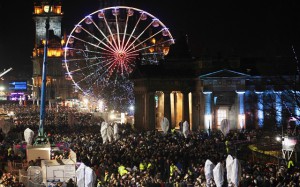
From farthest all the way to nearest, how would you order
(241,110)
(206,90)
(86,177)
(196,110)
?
(196,110)
(206,90)
(241,110)
(86,177)

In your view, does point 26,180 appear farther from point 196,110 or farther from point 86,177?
point 196,110

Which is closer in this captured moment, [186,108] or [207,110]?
[207,110]

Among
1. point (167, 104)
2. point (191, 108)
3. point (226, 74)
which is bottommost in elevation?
point (191, 108)

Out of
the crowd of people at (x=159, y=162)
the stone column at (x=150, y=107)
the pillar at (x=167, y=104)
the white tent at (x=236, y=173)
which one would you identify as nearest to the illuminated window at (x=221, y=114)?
the pillar at (x=167, y=104)

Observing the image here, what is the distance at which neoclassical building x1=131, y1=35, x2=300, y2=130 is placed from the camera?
65625mm

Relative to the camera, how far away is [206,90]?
6638cm

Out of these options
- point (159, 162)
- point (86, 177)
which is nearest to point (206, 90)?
point (159, 162)

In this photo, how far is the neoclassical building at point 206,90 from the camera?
215ft

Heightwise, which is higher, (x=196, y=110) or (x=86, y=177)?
(x=196, y=110)

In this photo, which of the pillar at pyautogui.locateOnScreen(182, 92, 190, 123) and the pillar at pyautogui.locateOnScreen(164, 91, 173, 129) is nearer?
the pillar at pyautogui.locateOnScreen(164, 91, 173, 129)

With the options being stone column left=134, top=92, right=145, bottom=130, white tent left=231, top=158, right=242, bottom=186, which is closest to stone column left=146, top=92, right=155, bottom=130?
stone column left=134, top=92, right=145, bottom=130

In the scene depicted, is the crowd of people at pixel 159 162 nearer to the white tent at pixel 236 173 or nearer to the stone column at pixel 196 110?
the white tent at pixel 236 173

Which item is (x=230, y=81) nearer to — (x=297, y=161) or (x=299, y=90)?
(x=299, y=90)

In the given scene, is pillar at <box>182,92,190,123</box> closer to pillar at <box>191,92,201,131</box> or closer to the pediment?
pillar at <box>191,92,201,131</box>
